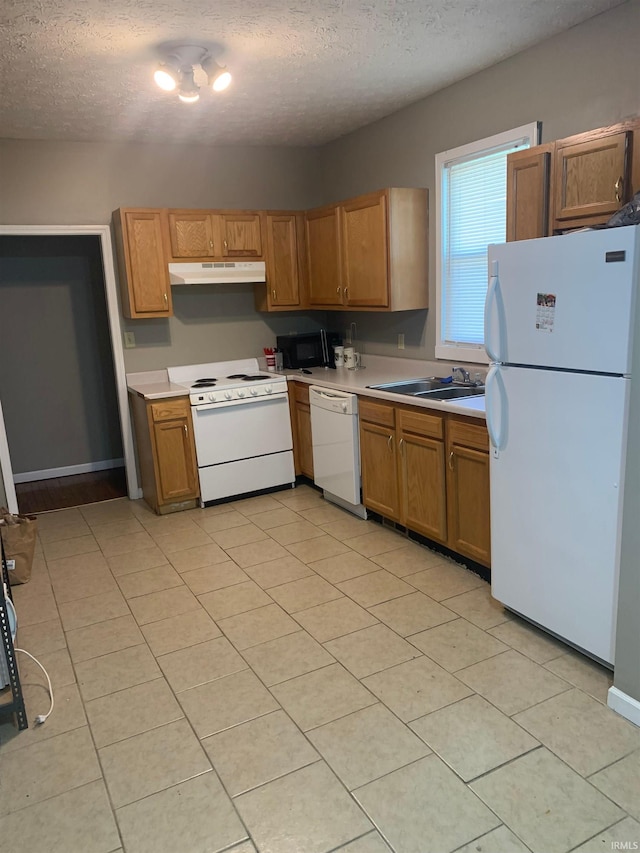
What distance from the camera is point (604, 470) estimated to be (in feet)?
7.19

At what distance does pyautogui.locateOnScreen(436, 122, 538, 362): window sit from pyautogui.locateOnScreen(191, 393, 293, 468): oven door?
133cm

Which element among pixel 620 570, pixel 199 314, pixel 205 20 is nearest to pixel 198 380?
pixel 199 314

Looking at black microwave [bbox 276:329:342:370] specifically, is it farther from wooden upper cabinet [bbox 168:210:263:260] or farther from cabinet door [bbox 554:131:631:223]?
cabinet door [bbox 554:131:631:223]

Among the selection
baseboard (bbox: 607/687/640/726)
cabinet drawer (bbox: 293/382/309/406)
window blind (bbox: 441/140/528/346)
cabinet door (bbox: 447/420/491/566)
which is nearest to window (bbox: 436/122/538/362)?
→ window blind (bbox: 441/140/528/346)

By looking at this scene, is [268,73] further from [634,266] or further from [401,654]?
[401,654]

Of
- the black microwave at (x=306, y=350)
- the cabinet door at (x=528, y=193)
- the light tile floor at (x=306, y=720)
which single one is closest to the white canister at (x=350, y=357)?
the black microwave at (x=306, y=350)

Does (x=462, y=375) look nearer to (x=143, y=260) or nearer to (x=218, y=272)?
(x=218, y=272)

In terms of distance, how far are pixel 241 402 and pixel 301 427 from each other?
0.54 m

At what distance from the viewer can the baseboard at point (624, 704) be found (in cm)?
212

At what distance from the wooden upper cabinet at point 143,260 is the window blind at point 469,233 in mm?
2021

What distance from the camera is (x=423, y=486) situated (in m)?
3.52

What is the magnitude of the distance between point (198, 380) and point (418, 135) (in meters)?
2.39

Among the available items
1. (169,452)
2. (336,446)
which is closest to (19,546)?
(169,452)

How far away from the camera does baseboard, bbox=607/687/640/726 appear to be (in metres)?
2.12
